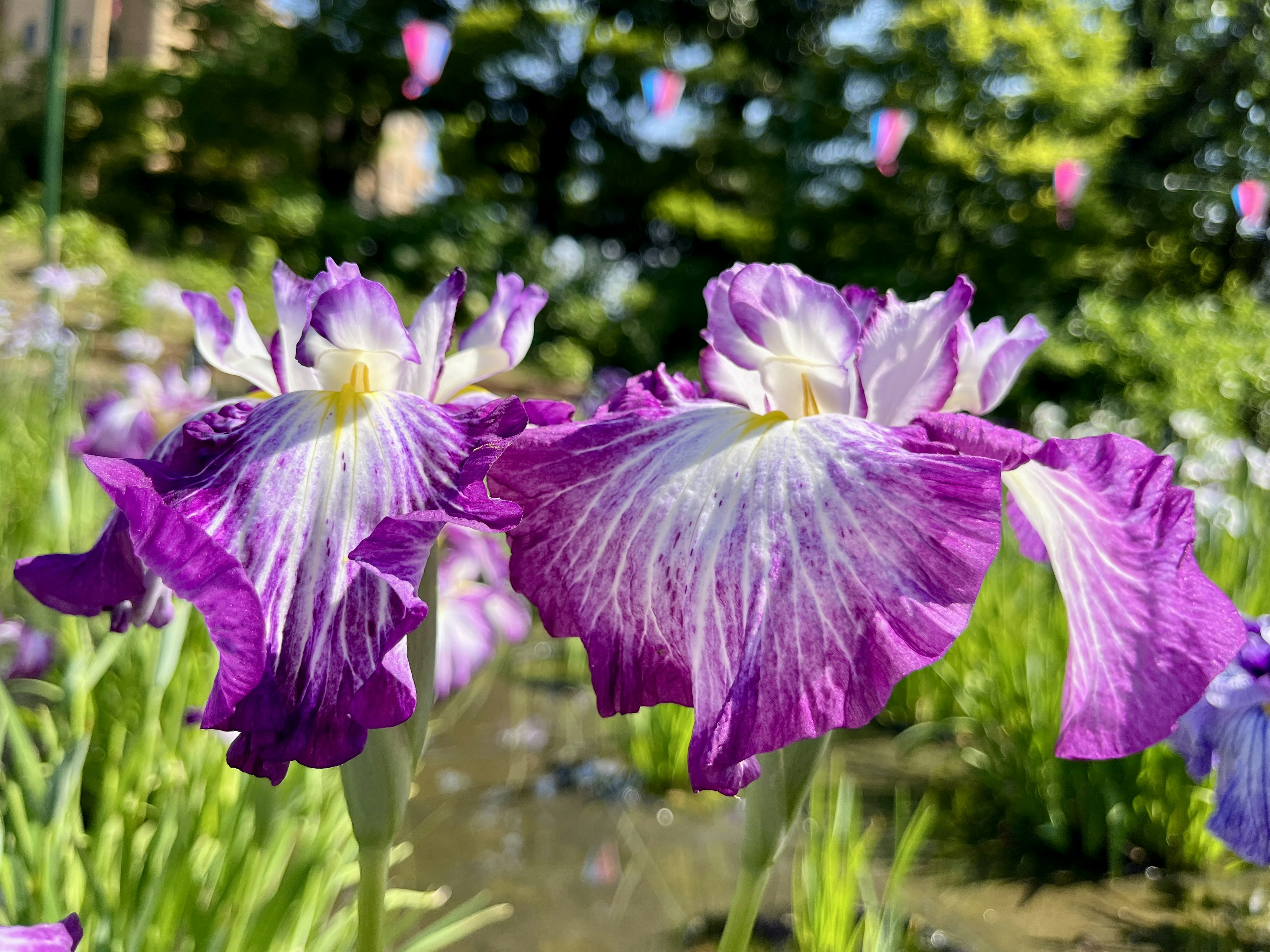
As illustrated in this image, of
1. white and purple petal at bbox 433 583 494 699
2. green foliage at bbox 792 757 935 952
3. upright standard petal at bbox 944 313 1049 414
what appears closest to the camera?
→ upright standard petal at bbox 944 313 1049 414

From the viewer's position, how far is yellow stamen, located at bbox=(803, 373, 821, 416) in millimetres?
615

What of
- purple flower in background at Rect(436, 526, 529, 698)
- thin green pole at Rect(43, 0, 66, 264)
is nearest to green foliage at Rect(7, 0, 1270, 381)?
thin green pole at Rect(43, 0, 66, 264)

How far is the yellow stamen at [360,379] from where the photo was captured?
58 cm

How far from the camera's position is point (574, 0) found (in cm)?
1381

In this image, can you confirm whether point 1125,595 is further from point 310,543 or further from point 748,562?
point 310,543

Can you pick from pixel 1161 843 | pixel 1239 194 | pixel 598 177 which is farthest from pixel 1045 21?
Result: pixel 1161 843

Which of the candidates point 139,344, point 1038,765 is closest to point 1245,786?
point 1038,765

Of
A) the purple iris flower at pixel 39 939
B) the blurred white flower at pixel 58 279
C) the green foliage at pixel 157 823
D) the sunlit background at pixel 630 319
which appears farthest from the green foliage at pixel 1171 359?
the purple iris flower at pixel 39 939

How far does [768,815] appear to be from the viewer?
2.00ft

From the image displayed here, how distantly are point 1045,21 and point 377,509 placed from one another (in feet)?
41.5

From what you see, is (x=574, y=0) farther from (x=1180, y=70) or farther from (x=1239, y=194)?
(x=1239, y=194)

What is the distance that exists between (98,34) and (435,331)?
2005 cm

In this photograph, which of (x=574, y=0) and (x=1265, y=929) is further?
(x=574, y=0)

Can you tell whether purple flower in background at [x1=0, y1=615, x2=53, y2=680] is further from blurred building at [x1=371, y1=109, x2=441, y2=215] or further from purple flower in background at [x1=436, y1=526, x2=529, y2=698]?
blurred building at [x1=371, y1=109, x2=441, y2=215]
